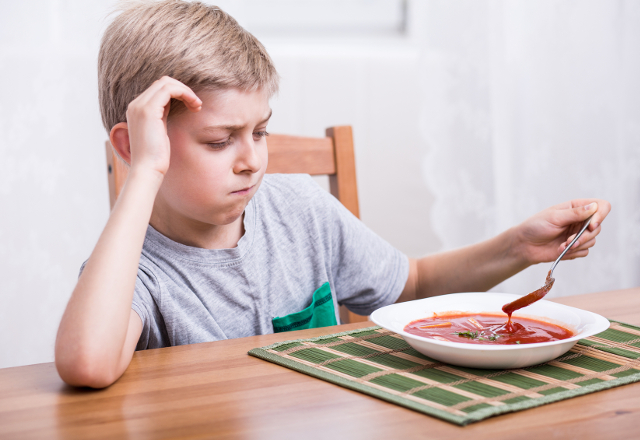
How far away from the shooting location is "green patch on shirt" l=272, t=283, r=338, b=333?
3.26 ft

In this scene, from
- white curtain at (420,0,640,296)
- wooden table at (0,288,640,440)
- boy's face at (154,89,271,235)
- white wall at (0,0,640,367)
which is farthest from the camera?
white curtain at (420,0,640,296)

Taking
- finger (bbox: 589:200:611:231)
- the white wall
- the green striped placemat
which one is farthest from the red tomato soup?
the white wall

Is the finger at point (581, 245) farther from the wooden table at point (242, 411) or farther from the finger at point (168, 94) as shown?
the finger at point (168, 94)

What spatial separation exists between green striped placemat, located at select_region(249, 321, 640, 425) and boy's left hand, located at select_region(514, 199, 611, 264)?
7.3 inches

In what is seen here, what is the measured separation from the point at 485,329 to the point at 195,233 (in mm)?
505

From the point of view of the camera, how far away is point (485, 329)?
0.72 m

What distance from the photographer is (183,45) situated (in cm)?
88

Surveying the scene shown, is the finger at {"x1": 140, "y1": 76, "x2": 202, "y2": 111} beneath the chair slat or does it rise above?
above

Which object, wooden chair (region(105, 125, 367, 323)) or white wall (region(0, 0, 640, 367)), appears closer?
wooden chair (region(105, 125, 367, 323))

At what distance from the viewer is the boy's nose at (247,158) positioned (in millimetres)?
866

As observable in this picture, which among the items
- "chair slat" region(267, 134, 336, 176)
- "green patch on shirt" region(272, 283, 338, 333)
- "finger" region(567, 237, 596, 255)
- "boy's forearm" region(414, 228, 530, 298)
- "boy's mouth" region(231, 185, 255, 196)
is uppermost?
"chair slat" region(267, 134, 336, 176)

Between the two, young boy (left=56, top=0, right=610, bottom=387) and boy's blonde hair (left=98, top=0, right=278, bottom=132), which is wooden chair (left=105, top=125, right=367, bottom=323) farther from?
boy's blonde hair (left=98, top=0, right=278, bottom=132)

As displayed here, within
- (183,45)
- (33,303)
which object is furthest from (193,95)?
(33,303)

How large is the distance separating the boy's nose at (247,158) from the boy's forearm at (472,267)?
451mm
